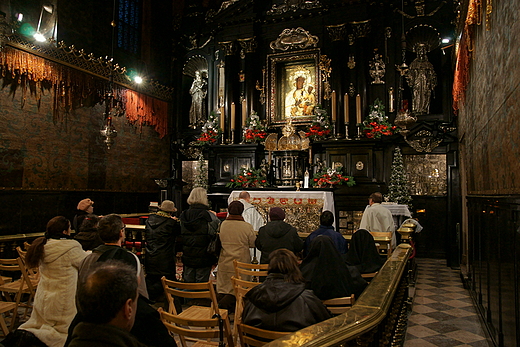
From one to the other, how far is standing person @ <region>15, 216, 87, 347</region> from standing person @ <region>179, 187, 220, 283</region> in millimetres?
1721

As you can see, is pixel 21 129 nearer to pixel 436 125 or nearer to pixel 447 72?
pixel 436 125

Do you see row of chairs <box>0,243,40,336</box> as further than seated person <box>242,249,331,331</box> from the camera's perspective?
Yes

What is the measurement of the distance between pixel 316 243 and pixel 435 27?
11.0 meters

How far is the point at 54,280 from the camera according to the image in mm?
3793

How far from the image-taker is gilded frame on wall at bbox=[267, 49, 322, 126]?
13445 mm

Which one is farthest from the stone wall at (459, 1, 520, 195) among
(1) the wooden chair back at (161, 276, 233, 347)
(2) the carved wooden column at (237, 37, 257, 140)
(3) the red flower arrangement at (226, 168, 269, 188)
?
(2) the carved wooden column at (237, 37, 257, 140)

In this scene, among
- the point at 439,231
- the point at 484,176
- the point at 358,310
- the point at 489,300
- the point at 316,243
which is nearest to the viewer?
the point at 358,310

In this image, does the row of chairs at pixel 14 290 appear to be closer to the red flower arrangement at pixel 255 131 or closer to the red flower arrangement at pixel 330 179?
the red flower arrangement at pixel 330 179

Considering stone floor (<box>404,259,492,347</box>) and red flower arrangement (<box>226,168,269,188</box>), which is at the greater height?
red flower arrangement (<box>226,168,269,188</box>)

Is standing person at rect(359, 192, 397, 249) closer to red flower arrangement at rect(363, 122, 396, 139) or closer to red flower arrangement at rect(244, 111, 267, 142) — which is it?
red flower arrangement at rect(363, 122, 396, 139)

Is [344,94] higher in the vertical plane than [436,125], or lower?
higher

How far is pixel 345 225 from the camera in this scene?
12.1 metres

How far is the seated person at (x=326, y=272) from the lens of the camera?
3869 mm

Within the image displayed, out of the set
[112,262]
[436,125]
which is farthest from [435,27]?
[112,262]
